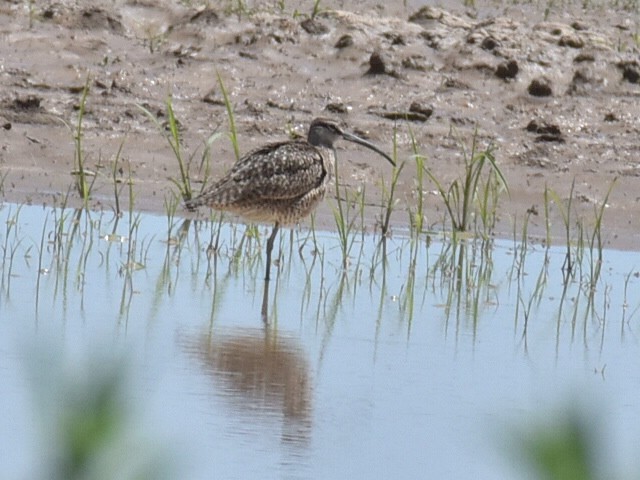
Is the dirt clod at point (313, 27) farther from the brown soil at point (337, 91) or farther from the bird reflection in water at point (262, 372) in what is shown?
the bird reflection in water at point (262, 372)

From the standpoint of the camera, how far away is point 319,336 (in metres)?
6.16

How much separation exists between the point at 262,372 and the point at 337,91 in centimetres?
636

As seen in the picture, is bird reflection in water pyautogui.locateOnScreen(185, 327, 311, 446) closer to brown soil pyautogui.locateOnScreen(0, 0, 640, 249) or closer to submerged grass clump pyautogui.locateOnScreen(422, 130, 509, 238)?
submerged grass clump pyautogui.locateOnScreen(422, 130, 509, 238)

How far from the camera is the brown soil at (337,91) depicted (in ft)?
Answer: 34.3

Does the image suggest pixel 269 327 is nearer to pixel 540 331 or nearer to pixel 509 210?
pixel 540 331

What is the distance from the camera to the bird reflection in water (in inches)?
192

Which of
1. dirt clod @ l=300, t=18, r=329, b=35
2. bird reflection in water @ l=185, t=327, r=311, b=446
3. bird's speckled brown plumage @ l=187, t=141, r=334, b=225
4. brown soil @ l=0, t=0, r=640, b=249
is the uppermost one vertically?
dirt clod @ l=300, t=18, r=329, b=35

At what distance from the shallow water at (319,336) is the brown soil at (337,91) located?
137cm

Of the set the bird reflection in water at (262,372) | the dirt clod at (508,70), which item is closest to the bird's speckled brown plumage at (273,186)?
the bird reflection in water at (262,372)

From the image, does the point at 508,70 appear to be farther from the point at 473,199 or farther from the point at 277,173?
the point at 277,173

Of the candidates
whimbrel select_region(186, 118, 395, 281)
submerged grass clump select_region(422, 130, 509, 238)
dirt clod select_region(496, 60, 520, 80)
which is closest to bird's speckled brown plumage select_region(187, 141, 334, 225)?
whimbrel select_region(186, 118, 395, 281)

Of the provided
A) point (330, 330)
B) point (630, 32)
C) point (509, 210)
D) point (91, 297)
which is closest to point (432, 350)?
point (330, 330)

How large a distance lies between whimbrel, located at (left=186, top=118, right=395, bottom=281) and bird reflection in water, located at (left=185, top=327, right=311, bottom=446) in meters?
1.77

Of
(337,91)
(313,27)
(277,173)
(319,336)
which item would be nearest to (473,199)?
(277,173)
